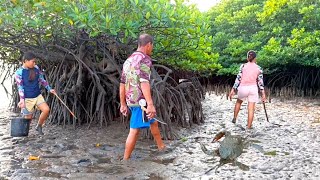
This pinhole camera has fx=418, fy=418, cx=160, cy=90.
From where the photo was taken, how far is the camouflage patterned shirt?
405 centimetres

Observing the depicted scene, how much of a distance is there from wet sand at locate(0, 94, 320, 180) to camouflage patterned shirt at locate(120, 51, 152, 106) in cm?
68

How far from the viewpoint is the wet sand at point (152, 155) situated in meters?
3.88

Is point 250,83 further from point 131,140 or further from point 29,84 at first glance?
point 29,84

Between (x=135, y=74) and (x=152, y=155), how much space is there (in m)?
1.02

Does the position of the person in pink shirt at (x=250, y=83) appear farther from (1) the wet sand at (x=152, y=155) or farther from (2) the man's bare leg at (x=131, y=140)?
(2) the man's bare leg at (x=131, y=140)

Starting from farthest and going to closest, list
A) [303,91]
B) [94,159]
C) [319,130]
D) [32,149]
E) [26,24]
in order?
[303,91] < [319,130] < [26,24] < [32,149] < [94,159]

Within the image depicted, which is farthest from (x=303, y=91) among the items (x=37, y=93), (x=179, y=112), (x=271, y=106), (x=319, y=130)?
(x=37, y=93)

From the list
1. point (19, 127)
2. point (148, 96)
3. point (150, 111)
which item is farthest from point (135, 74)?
point (19, 127)

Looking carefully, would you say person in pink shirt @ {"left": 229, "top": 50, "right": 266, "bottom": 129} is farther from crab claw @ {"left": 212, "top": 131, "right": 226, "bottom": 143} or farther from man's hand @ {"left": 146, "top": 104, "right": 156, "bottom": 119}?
man's hand @ {"left": 146, "top": 104, "right": 156, "bottom": 119}

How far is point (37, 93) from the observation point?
5.45m

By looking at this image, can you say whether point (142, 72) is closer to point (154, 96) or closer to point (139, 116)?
point (139, 116)

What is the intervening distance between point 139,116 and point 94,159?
2.28ft

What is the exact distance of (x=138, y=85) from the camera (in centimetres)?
415

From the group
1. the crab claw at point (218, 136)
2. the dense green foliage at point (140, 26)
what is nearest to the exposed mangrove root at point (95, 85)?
the dense green foliage at point (140, 26)
